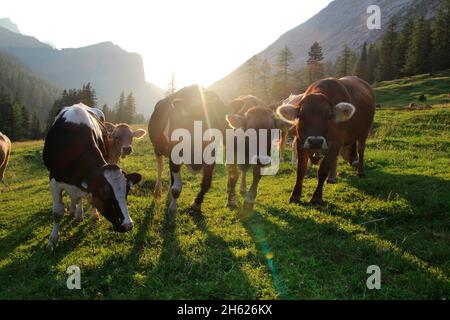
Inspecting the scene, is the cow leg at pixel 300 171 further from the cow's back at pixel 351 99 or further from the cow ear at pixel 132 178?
the cow ear at pixel 132 178

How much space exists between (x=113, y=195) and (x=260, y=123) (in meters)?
4.34

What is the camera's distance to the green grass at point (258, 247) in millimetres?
6172

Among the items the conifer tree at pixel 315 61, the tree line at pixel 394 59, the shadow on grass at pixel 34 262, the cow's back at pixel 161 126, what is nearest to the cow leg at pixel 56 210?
the shadow on grass at pixel 34 262

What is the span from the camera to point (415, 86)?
63.9 metres

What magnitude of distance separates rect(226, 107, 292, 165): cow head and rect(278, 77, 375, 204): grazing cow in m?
0.34

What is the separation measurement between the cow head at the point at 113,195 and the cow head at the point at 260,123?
3.63 metres

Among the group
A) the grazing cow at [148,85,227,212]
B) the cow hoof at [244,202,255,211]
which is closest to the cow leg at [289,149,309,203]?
the cow hoof at [244,202,255,211]

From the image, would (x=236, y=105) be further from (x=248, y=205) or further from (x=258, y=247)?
(x=258, y=247)

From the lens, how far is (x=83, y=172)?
7914mm

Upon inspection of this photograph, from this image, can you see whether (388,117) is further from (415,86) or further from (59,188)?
(415,86)

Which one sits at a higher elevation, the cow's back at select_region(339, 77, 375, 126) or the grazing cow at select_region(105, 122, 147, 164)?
the cow's back at select_region(339, 77, 375, 126)

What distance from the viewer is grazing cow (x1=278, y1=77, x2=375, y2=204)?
373 inches

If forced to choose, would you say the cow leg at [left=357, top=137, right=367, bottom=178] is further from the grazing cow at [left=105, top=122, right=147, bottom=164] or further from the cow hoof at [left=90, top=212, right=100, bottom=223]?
the cow hoof at [left=90, top=212, right=100, bottom=223]
